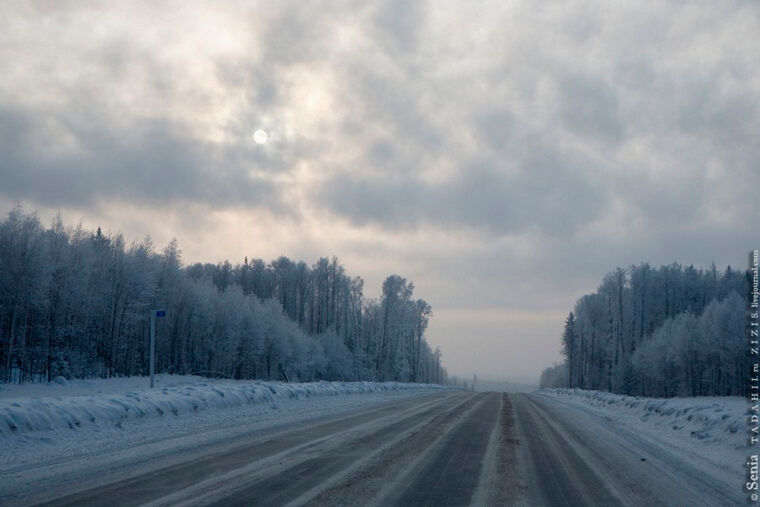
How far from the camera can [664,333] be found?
76.8m

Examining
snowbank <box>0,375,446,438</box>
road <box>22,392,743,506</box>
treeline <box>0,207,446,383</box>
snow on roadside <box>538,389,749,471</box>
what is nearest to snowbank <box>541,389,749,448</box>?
snow on roadside <box>538,389,749,471</box>

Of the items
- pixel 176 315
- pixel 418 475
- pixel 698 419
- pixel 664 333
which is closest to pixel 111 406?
pixel 418 475

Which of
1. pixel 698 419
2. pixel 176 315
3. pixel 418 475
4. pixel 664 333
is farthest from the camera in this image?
pixel 664 333

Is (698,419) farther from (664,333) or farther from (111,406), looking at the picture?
(664,333)

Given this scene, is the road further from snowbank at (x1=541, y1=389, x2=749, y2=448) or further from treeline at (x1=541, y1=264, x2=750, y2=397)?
treeline at (x1=541, y1=264, x2=750, y2=397)

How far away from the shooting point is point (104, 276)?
186ft

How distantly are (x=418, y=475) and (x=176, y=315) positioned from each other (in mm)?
64369

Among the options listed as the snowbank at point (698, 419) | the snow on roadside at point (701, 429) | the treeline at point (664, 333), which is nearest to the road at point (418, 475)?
the snow on roadside at point (701, 429)

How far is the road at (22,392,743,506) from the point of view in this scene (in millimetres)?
7398

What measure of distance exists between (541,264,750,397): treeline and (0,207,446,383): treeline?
3596 centimetres

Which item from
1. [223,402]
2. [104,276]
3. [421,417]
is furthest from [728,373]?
[104,276]

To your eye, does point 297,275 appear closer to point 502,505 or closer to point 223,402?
point 223,402

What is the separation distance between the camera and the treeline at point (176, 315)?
45.2 m

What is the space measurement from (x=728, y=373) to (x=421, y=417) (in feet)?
217
